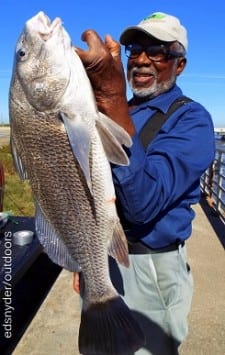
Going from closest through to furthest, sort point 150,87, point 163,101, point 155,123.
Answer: point 155,123
point 163,101
point 150,87

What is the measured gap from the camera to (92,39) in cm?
170

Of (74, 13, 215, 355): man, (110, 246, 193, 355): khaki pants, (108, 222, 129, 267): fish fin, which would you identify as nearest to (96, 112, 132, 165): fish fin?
(74, 13, 215, 355): man

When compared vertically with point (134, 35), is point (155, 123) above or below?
below

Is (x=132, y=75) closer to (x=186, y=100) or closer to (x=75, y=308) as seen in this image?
(x=186, y=100)

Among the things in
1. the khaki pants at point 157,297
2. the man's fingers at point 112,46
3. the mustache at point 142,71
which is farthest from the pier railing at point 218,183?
the man's fingers at point 112,46

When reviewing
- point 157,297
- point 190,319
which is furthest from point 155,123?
point 190,319

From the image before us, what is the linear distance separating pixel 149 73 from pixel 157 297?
4.07ft

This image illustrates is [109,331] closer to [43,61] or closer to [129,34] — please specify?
[43,61]

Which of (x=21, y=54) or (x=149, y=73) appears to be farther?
(x=149, y=73)

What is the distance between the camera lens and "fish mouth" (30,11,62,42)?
5.80ft

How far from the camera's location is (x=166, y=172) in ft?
6.50

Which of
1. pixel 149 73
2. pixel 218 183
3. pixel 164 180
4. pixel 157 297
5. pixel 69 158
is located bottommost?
pixel 218 183

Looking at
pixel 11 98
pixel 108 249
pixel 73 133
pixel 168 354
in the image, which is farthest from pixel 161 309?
pixel 11 98

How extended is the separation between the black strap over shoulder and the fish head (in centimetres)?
63
